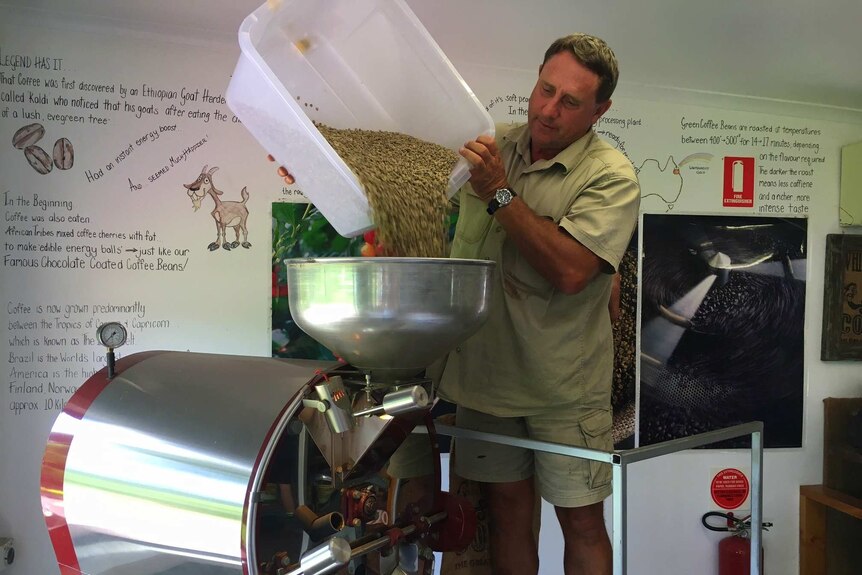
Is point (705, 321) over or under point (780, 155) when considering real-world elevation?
under

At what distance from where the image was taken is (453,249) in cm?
152

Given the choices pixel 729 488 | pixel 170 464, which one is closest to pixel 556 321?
pixel 170 464

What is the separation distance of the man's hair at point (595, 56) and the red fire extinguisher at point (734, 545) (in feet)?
5.95

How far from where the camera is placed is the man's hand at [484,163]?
119 cm

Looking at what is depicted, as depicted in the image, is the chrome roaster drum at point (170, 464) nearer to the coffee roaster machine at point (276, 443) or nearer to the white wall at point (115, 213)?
the coffee roaster machine at point (276, 443)

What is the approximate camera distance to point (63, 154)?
6.26ft

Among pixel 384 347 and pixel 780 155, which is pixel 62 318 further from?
pixel 780 155

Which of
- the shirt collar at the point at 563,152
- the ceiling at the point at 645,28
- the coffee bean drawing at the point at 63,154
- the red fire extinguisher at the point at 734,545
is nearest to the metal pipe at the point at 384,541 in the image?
the shirt collar at the point at 563,152

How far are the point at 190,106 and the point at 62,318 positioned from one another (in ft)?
2.47

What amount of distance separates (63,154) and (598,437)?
1.72 meters

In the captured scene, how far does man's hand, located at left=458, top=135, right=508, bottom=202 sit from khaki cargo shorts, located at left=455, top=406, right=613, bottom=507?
0.55 metres

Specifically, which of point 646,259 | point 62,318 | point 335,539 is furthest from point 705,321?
point 62,318

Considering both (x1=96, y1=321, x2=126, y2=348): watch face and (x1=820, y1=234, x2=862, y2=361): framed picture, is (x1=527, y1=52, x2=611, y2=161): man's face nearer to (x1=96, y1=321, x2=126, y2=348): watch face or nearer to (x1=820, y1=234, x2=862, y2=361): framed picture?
(x1=96, y1=321, x2=126, y2=348): watch face

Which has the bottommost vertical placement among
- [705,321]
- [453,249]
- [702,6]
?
[705,321]
